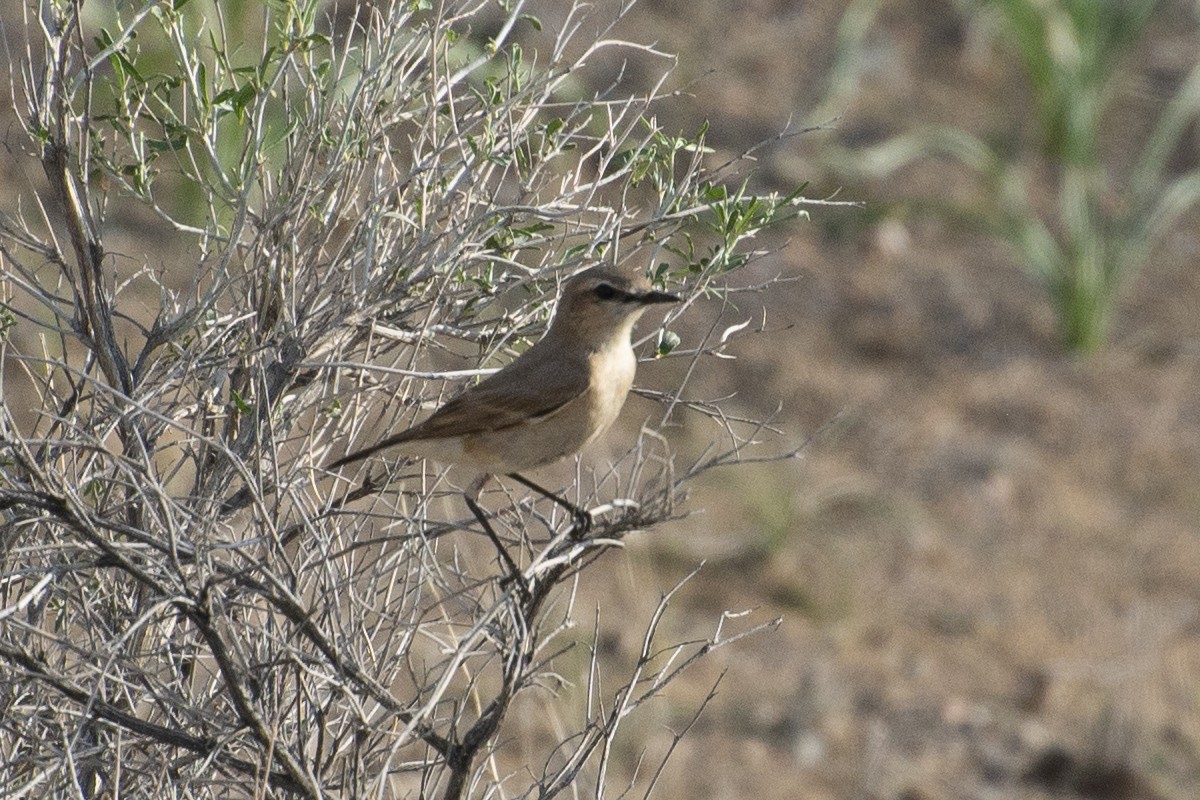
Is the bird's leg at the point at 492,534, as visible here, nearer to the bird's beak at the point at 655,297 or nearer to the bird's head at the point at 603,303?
the bird's head at the point at 603,303

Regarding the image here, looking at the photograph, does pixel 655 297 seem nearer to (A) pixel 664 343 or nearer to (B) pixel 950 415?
(A) pixel 664 343

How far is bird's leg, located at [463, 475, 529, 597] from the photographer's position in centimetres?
373

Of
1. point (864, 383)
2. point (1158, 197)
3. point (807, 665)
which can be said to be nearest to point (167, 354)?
point (807, 665)

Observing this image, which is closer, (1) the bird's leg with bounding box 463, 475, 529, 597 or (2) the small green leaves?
(1) the bird's leg with bounding box 463, 475, 529, 597

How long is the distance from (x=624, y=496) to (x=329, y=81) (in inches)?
62.9

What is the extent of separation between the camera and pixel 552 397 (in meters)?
4.61

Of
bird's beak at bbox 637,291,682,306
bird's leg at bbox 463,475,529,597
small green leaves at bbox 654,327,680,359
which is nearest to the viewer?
bird's leg at bbox 463,475,529,597

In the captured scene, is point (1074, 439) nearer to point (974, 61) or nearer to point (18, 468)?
point (974, 61)

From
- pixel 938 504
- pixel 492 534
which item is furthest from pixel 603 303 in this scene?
pixel 938 504

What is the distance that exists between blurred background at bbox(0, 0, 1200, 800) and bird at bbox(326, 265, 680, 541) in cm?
302

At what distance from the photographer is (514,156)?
14.0 feet

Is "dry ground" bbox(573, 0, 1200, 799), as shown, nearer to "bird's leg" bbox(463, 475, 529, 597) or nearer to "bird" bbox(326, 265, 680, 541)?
"bird's leg" bbox(463, 475, 529, 597)

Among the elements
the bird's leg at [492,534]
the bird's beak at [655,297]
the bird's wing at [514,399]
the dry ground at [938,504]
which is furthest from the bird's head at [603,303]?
the dry ground at [938,504]

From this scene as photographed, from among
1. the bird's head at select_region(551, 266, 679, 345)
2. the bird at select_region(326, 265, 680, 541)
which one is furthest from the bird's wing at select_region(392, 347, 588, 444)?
the bird's head at select_region(551, 266, 679, 345)
